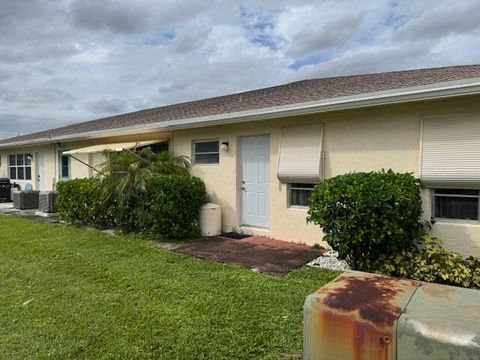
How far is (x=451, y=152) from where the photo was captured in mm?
5930

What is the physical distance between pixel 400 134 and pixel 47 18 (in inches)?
384

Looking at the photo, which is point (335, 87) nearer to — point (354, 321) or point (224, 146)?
point (224, 146)

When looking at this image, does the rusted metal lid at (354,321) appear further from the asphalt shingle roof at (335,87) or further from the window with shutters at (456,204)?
the asphalt shingle roof at (335,87)

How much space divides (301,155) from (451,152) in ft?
9.50

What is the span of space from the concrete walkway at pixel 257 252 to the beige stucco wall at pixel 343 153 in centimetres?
48

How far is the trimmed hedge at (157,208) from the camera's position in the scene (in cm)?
859

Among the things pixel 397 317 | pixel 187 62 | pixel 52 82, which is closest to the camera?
pixel 397 317

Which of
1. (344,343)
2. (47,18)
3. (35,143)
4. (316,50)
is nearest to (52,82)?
(35,143)

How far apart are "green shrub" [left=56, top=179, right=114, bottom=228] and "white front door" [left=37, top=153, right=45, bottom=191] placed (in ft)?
23.6

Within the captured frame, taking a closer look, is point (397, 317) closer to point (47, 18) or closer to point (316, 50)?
point (47, 18)

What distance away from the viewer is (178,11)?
1065 centimetres

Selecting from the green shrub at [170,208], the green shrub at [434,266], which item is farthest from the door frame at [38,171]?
the green shrub at [434,266]

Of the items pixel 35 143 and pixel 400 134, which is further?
pixel 35 143

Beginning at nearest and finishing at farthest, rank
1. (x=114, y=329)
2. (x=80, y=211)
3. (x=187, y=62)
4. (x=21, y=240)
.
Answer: (x=114, y=329), (x=21, y=240), (x=80, y=211), (x=187, y=62)
